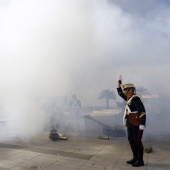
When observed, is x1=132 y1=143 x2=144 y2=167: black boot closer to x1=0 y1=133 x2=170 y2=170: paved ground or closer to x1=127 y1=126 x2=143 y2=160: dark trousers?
x1=127 y1=126 x2=143 y2=160: dark trousers

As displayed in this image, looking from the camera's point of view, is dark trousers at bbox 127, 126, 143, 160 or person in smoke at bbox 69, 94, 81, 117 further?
person in smoke at bbox 69, 94, 81, 117

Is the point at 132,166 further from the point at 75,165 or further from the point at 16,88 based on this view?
the point at 16,88

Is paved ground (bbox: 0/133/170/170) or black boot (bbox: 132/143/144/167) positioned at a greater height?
black boot (bbox: 132/143/144/167)

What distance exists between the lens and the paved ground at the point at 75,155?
14.8 ft

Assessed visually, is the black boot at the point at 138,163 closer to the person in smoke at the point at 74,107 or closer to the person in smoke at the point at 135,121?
the person in smoke at the point at 135,121

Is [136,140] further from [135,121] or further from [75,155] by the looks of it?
[75,155]

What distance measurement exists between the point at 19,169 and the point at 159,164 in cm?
301

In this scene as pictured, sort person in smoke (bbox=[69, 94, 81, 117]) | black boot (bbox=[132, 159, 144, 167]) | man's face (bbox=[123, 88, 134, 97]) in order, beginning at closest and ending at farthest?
black boot (bbox=[132, 159, 144, 167]) < man's face (bbox=[123, 88, 134, 97]) < person in smoke (bbox=[69, 94, 81, 117])

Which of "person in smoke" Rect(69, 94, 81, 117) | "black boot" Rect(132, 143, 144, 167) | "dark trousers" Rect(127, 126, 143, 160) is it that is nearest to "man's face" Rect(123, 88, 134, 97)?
"dark trousers" Rect(127, 126, 143, 160)

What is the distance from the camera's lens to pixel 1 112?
969cm

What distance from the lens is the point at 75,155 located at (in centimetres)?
547

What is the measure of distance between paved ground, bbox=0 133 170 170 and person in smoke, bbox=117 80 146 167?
0.26 metres

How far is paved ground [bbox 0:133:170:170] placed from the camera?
4518 millimetres

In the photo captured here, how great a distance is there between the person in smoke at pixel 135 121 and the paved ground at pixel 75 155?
26 centimetres
